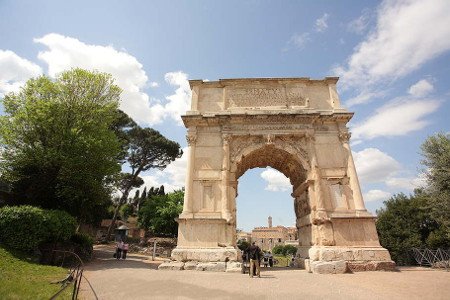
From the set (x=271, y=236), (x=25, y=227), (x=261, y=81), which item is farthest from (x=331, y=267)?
(x=271, y=236)

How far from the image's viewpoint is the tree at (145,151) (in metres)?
33.6

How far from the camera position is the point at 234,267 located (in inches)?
431

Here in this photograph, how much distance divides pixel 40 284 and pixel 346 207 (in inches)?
488

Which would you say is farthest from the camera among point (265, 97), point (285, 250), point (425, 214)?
point (285, 250)

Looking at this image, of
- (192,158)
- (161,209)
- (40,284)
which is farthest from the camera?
(161,209)

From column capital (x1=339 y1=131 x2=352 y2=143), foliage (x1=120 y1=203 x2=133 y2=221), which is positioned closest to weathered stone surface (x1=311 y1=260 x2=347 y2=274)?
column capital (x1=339 y1=131 x2=352 y2=143)

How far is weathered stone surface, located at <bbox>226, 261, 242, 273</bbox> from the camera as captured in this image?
1081 centimetres

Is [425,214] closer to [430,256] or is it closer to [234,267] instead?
[430,256]

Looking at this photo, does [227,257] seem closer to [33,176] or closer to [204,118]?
[204,118]

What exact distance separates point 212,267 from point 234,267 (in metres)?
0.92

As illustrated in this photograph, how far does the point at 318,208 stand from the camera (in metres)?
12.6

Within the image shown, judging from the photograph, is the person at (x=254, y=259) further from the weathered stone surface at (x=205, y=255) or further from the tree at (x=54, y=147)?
the tree at (x=54, y=147)

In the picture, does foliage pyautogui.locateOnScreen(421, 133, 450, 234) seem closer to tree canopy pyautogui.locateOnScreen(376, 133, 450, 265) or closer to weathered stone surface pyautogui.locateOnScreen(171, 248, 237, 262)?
tree canopy pyautogui.locateOnScreen(376, 133, 450, 265)

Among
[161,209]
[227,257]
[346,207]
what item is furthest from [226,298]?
[161,209]
